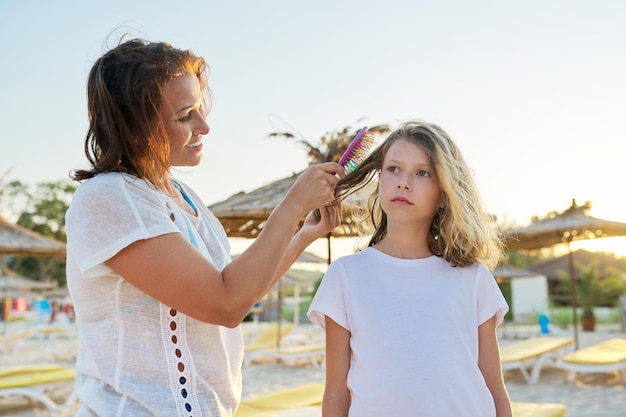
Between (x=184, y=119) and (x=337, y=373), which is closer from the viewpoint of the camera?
(x=184, y=119)

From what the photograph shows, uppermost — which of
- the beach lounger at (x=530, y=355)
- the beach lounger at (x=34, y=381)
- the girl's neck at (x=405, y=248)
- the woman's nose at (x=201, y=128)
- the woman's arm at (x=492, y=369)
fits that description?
the woman's nose at (x=201, y=128)

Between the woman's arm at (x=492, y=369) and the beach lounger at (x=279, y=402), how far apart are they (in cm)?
278

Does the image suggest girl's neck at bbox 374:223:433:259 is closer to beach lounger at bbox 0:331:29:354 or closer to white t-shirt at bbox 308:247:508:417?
white t-shirt at bbox 308:247:508:417

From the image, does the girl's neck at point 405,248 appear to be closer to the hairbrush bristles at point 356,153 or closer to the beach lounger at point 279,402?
the hairbrush bristles at point 356,153

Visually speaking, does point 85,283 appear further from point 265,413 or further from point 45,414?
point 45,414

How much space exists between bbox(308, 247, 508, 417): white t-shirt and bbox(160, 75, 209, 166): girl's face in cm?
68

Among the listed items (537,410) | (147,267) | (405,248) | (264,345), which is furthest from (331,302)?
(264,345)

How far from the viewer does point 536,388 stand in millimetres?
9023

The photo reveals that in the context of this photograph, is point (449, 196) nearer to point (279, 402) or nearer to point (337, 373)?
point (337, 373)

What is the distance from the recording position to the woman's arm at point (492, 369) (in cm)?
196

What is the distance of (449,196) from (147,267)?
1.15 m

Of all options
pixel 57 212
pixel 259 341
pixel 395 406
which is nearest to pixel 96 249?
pixel 395 406

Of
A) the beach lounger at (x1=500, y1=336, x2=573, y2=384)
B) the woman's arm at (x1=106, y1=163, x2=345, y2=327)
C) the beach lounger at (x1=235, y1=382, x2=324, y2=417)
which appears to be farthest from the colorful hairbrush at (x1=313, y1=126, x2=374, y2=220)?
the beach lounger at (x1=500, y1=336, x2=573, y2=384)

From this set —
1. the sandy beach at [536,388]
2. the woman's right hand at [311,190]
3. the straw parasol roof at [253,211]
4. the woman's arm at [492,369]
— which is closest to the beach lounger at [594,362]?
the sandy beach at [536,388]
